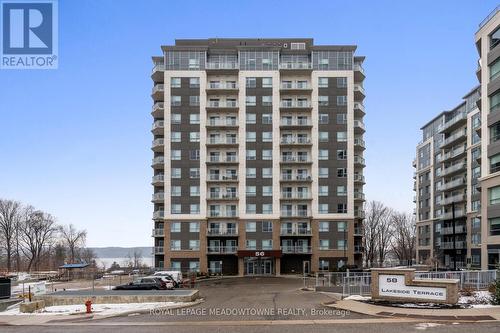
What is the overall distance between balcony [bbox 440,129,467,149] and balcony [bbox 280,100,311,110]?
94.2 feet

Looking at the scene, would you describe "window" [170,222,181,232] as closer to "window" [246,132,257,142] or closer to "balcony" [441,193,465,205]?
"window" [246,132,257,142]

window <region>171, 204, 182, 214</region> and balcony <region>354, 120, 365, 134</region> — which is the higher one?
balcony <region>354, 120, 365, 134</region>

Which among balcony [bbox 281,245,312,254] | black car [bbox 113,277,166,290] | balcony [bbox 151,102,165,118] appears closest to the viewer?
black car [bbox 113,277,166,290]

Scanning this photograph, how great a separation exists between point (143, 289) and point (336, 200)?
47.1 meters

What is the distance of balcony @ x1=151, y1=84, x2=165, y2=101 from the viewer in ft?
281

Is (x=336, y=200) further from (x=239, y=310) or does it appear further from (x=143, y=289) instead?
(x=239, y=310)

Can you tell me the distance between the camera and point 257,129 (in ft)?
277

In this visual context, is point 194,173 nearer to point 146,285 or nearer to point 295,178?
point 295,178

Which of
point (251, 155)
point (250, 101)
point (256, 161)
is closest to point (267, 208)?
point (256, 161)

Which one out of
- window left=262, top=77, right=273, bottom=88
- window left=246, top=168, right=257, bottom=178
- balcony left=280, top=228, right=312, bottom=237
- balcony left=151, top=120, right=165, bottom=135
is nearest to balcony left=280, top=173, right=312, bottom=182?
window left=246, top=168, right=257, bottom=178

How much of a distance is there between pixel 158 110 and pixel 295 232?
29669 mm

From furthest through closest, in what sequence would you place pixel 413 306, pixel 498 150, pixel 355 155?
1. pixel 355 155
2. pixel 498 150
3. pixel 413 306

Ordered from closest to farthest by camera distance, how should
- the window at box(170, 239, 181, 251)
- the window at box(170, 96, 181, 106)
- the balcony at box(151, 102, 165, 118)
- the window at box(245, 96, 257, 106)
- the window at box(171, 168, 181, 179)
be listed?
the window at box(170, 239, 181, 251) → the window at box(171, 168, 181, 179) → the window at box(170, 96, 181, 106) → the window at box(245, 96, 257, 106) → the balcony at box(151, 102, 165, 118)

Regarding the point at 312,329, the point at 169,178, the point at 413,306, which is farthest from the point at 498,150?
the point at 169,178
